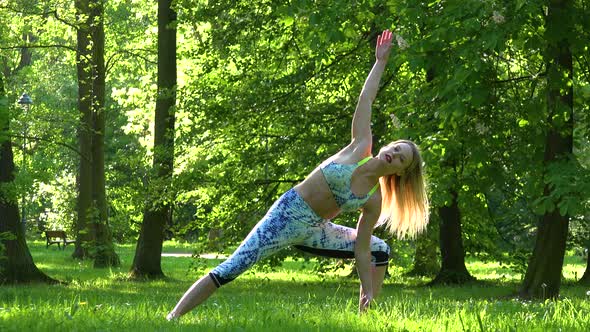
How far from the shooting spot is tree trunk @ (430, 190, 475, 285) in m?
19.7

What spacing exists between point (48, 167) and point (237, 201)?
606 centimetres

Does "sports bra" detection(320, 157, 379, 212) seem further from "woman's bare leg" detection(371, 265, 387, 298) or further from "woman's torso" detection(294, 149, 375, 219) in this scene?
"woman's bare leg" detection(371, 265, 387, 298)

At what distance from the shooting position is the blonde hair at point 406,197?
712 cm

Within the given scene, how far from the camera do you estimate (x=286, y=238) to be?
22.3ft

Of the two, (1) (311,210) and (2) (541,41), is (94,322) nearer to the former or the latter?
(1) (311,210)

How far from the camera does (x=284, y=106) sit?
63.8ft

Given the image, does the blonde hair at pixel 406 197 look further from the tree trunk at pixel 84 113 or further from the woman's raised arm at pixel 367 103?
the tree trunk at pixel 84 113

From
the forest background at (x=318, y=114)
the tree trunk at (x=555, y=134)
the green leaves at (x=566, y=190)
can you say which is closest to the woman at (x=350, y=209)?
the forest background at (x=318, y=114)

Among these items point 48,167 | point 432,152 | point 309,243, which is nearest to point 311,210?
point 309,243

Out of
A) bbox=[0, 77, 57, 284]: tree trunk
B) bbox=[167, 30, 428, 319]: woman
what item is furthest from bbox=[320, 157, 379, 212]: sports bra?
bbox=[0, 77, 57, 284]: tree trunk

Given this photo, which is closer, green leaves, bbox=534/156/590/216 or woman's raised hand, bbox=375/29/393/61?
woman's raised hand, bbox=375/29/393/61

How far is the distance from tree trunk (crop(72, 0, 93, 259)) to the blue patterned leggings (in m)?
17.9

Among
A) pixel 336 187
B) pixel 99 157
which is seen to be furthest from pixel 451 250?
pixel 336 187

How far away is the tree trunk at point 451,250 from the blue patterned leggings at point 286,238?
41.8 ft
